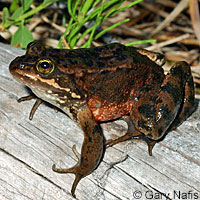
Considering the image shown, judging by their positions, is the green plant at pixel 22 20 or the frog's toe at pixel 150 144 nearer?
the frog's toe at pixel 150 144

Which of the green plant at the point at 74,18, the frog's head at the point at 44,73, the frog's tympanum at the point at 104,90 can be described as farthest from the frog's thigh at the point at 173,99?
the green plant at the point at 74,18

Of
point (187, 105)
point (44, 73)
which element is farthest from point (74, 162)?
point (187, 105)

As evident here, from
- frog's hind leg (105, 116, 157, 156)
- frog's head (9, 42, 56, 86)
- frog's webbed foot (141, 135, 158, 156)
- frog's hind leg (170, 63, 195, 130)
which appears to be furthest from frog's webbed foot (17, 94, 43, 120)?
frog's hind leg (170, 63, 195, 130)

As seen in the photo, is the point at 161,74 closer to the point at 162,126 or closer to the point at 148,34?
the point at 162,126

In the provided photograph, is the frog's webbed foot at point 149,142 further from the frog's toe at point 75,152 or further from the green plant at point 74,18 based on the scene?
the green plant at point 74,18

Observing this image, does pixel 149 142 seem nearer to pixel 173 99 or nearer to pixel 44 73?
pixel 173 99

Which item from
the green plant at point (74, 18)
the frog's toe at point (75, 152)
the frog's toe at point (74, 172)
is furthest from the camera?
the green plant at point (74, 18)
